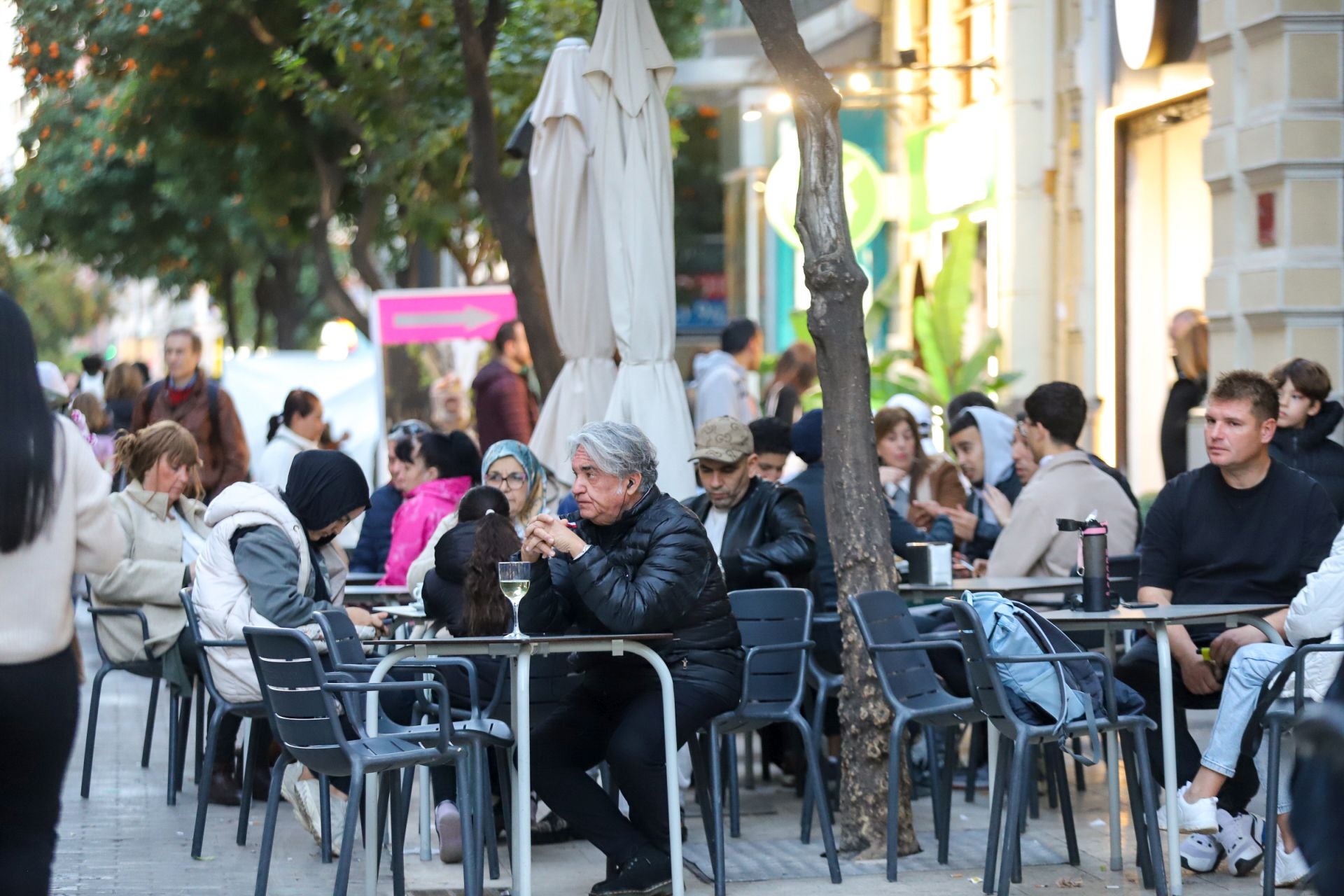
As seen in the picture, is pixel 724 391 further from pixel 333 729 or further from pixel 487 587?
pixel 333 729

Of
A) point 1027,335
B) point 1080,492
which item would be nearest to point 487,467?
point 1080,492

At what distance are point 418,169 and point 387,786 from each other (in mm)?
13884

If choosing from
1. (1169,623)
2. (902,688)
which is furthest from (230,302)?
(1169,623)

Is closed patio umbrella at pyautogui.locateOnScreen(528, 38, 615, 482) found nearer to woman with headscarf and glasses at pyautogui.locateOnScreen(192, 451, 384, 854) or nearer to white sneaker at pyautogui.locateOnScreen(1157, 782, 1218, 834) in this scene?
woman with headscarf and glasses at pyautogui.locateOnScreen(192, 451, 384, 854)

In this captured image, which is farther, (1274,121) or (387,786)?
(1274,121)

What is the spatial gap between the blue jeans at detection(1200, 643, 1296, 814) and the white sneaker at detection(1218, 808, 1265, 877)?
335mm

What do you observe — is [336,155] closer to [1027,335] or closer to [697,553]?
[1027,335]

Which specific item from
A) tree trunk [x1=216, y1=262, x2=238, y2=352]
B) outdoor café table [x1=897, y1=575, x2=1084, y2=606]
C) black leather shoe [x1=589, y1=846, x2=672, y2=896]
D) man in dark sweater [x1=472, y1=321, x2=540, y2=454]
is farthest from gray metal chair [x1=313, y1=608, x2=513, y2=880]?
tree trunk [x1=216, y1=262, x2=238, y2=352]

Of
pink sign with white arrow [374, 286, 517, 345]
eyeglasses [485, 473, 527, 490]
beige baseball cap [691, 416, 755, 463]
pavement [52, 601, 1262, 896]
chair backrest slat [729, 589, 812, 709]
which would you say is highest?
pink sign with white arrow [374, 286, 517, 345]

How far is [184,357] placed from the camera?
1206cm

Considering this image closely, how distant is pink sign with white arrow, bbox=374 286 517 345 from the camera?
16.5 metres

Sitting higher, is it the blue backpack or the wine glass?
the wine glass

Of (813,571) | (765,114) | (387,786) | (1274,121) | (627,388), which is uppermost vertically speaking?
(765,114)

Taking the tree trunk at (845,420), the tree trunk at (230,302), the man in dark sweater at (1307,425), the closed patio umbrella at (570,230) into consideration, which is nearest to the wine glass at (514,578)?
the tree trunk at (845,420)
